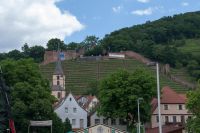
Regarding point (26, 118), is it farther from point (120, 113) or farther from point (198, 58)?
point (198, 58)

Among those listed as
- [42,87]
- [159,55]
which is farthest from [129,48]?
[42,87]

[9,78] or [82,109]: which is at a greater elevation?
[9,78]

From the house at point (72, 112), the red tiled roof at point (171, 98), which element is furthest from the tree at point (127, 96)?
the house at point (72, 112)

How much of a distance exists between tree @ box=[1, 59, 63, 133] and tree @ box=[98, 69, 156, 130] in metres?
11.7

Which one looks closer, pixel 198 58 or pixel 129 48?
pixel 198 58

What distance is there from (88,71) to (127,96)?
79039mm

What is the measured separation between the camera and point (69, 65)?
158 m

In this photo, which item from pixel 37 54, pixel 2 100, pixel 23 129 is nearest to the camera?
pixel 2 100

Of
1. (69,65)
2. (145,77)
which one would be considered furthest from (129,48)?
(145,77)

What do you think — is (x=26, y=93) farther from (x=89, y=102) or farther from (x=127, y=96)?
(x=89, y=102)

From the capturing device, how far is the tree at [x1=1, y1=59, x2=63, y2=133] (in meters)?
56.9

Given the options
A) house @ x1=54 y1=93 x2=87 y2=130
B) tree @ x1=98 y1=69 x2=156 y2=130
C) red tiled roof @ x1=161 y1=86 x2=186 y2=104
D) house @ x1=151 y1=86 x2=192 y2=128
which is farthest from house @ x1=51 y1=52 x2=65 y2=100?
tree @ x1=98 y1=69 x2=156 y2=130

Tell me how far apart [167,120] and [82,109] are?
1525 cm

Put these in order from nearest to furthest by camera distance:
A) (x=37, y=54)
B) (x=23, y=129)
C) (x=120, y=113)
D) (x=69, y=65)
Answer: (x=23, y=129), (x=120, y=113), (x=69, y=65), (x=37, y=54)
